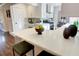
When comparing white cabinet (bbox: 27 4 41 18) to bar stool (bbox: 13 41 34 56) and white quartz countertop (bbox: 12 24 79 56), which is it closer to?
white quartz countertop (bbox: 12 24 79 56)

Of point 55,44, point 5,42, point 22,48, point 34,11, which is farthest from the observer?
point 5,42

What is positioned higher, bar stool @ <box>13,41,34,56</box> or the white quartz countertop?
the white quartz countertop

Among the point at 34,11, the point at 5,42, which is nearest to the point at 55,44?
the point at 34,11

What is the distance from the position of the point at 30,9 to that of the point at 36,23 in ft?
0.85

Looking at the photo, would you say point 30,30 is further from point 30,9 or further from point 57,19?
point 57,19

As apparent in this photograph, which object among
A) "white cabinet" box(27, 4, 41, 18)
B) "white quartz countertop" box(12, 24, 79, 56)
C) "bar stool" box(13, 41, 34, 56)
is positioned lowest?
"bar stool" box(13, 41, 34, 56)

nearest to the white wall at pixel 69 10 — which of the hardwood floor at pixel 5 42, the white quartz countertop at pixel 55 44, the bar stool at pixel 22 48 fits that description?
the white quartz countertop at pixel 55 44

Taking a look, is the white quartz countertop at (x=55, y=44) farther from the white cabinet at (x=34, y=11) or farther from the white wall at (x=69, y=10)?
the white wall at (x=69, y=10)

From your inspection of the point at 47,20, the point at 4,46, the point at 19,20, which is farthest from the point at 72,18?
the point at 4,46

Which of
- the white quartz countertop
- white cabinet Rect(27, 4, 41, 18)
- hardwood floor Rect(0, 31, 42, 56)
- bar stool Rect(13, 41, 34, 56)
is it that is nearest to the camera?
the white quartz countertop

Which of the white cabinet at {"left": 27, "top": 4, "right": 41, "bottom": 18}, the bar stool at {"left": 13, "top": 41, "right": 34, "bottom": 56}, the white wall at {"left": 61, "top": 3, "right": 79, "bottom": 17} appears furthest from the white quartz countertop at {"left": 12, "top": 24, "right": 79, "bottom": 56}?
the white wall at {"left": 61, "top": 3, "right": 79, "bottom": 17}

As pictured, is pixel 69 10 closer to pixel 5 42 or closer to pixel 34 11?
pixel 34 11

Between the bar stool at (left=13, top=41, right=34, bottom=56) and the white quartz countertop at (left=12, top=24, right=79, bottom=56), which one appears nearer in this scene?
the white quartz countertop at (left=12, top=24, right=79, bottom=56)

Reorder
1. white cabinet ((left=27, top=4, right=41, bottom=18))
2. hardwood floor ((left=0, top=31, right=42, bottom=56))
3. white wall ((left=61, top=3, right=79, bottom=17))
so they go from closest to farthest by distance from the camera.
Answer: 1. white wall ((left=61, top=3, right=79, bottom=17))
2. white cabinet ((left=27, top=4, right=41, bottom=18))
3. hardwood floor ((left=0, top=31, right=42, bottom=56))
